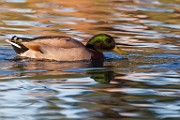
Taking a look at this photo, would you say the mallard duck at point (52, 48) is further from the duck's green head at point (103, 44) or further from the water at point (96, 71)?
the duck's green head at point (103, 44)

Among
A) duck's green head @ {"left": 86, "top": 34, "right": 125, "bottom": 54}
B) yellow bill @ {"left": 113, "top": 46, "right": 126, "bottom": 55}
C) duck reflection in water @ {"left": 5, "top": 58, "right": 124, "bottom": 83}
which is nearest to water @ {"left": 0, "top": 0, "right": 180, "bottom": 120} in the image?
duck reflection in water @ {"left": 5, "top": 58, "right": 124, "bottom": 83}

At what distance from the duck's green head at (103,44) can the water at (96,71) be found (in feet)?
0.75

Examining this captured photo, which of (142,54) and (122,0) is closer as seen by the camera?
(142,54)

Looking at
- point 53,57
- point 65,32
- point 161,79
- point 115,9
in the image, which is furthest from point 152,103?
point 115,9

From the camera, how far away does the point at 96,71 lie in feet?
39.5

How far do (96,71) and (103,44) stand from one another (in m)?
1.83

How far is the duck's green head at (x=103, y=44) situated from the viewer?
541 inches

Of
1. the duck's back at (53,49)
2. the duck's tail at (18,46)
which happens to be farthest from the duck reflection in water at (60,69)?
the duck's tail at (18,46)

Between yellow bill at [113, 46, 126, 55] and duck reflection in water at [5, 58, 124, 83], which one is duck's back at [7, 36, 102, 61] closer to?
duck reflection in water at [5, 58, 124, 83]

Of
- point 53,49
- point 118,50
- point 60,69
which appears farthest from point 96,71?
point 118,50

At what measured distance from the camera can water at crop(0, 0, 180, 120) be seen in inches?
350

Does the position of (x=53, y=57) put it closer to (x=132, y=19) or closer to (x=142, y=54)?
(x=142, y=54)

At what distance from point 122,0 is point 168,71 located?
11.8 meters

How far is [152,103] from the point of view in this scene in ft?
30.6
